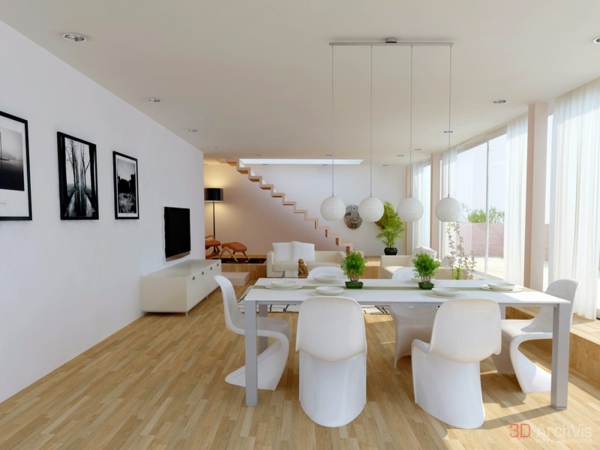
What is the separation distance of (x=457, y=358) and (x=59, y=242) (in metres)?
3.32

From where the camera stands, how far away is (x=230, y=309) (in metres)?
3.34

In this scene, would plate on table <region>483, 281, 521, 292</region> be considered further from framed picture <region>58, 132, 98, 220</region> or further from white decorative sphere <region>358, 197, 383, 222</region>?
framed picture <region>58, 132, 98, 220</region>

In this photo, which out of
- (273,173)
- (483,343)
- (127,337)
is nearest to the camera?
(483,343)

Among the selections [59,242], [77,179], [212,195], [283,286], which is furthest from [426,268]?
[212,195]

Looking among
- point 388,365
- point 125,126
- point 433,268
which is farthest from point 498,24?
point 125,126

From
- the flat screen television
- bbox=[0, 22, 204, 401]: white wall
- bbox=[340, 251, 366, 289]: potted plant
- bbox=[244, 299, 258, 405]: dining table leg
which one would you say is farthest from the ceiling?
bbox=[244, 299, 258, 405]: dining table leg

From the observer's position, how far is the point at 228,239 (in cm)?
1131

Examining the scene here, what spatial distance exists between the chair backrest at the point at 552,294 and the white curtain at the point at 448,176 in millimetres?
4555

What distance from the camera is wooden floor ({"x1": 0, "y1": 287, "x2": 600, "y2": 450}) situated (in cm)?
246

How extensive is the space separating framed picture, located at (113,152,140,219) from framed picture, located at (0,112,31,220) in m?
1.49

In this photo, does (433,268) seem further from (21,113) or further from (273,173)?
(273,173)

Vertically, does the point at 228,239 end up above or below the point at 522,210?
below

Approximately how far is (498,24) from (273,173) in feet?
28.5

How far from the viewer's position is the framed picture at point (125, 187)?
15.2ft
